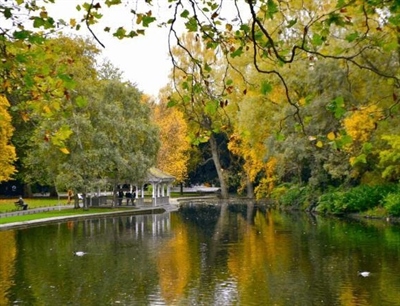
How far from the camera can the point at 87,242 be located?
77.8 ft

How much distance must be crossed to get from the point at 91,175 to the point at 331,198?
1487 cm

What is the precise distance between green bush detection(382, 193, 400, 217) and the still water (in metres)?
1.13

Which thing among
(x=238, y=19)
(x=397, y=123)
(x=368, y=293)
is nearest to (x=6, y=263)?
(x=368, y=293)

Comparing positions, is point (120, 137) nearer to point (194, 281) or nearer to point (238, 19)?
point (194, 281)

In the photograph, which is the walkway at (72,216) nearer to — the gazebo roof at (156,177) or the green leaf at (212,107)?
the gazebo roof at (156,177)

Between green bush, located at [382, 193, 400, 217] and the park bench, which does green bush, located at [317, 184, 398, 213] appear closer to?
green bush, located at [382, 193, 400, 217]

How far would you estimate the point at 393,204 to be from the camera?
30.6 m

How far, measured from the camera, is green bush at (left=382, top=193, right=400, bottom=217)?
30595 millimetres

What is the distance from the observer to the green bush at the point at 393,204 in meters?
30.6

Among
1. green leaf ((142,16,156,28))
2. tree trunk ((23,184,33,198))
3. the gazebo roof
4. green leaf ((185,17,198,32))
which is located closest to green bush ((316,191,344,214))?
the gazebo roof

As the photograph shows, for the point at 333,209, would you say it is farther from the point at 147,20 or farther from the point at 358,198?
the point at 147,20

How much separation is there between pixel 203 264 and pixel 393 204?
15.8 metres

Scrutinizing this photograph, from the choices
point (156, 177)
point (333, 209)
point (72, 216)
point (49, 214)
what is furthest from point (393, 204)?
point (156, 177)

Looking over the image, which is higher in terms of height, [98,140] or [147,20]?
[98,140]
